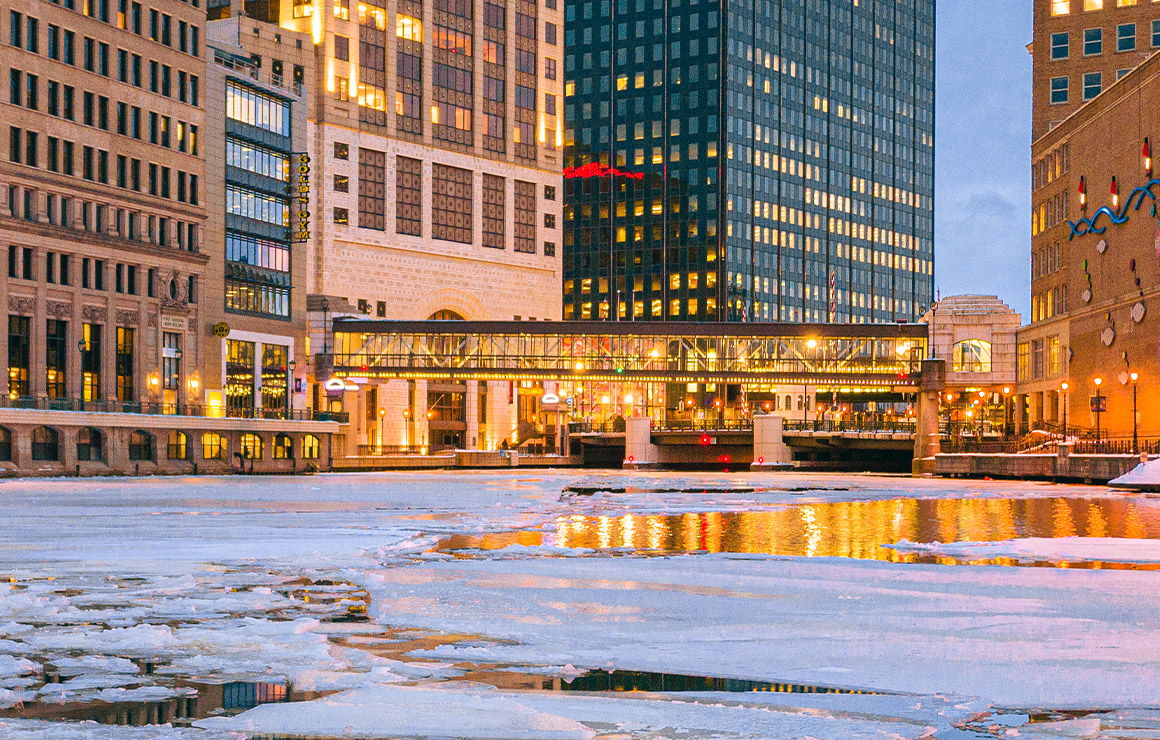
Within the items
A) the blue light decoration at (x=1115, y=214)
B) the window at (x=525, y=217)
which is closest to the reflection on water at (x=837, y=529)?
the blue light decoration at (x=1115, y=214)

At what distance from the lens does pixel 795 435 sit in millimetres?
131250

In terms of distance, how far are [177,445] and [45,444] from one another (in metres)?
12.4

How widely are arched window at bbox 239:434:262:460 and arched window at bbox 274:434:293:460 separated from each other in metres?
2.15

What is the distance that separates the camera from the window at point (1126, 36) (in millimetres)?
119000

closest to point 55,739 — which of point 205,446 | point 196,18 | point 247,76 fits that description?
point 205,446

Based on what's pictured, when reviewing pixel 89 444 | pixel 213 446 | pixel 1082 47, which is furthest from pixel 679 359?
pixel 89 444

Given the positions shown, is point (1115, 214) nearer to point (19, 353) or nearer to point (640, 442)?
Result: point (640, 442)

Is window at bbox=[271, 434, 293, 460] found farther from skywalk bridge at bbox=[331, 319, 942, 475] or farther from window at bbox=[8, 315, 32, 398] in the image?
window at bbox=[8, 315, 32, 398]

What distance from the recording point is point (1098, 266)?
100625 millimetres

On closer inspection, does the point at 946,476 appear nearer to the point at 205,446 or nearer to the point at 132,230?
the point at 205,446

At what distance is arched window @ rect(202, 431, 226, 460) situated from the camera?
104 meters

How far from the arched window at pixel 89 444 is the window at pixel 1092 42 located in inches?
3519

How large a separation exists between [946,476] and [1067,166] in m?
27.8

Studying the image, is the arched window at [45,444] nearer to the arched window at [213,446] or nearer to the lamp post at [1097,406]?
the arched window at [213,446]
